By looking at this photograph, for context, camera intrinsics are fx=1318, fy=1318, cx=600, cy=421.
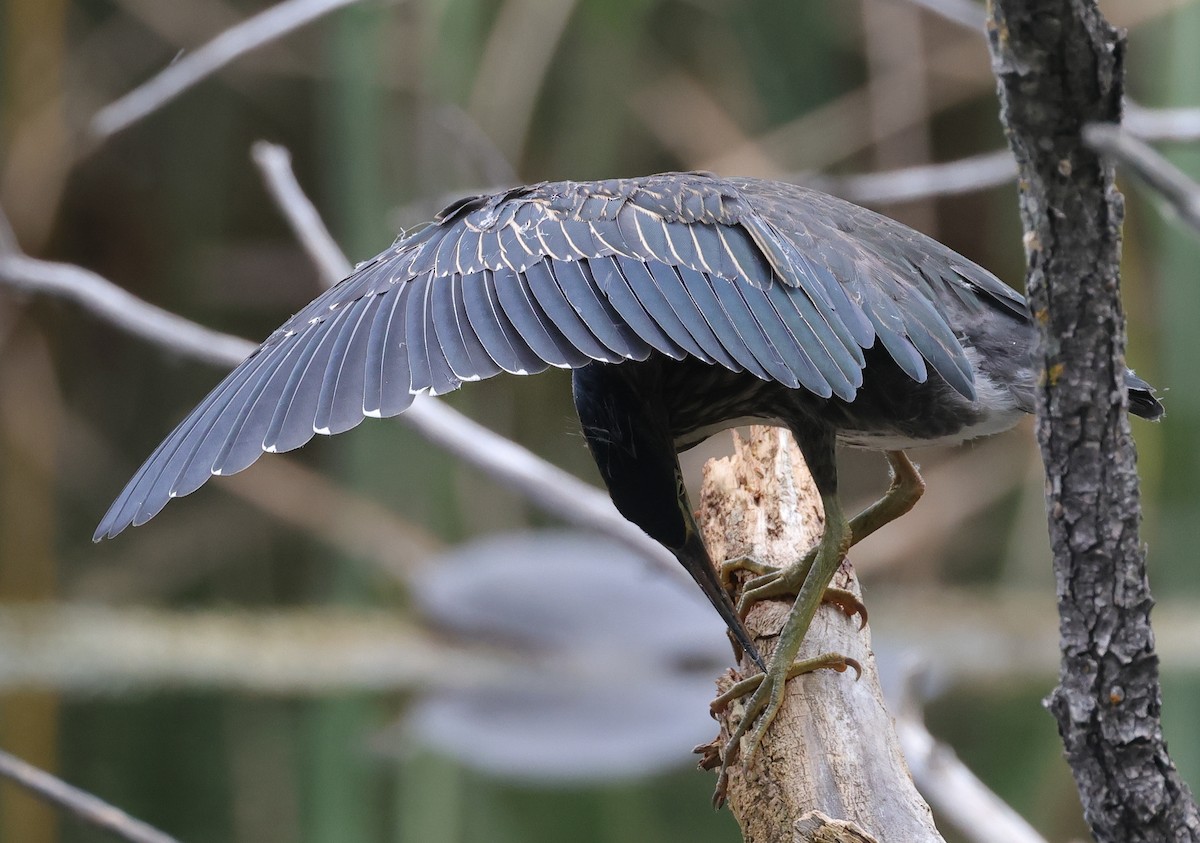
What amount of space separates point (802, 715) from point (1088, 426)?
2.37 feet

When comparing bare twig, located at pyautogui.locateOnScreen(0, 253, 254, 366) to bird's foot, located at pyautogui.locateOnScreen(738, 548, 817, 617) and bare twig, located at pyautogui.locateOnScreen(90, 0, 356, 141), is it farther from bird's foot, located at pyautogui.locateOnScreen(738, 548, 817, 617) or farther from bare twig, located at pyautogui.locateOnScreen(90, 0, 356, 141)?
bird's foot, located at pyautogui.locateOnScreen(738, 548, 817, 617)

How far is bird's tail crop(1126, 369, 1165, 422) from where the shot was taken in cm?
169

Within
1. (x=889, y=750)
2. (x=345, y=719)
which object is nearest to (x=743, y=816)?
(x=889, y=750)

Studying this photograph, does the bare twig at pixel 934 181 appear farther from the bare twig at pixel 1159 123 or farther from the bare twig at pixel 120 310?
the bare twig at pixel 120 310

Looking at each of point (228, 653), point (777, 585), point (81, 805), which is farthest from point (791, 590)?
point (228, 653)

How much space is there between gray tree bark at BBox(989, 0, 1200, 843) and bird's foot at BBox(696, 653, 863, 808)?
1.88ft

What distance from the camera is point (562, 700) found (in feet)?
15.3

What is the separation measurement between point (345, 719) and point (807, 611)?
278 cm

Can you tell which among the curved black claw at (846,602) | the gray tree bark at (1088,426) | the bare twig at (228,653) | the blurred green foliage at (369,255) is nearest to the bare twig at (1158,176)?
the gray tree bark at (1088,426)

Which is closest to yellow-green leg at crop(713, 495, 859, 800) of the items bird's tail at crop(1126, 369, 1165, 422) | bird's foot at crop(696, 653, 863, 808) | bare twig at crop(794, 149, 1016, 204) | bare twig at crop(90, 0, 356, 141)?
bird's foot at crop(696, 653, 863, 808)

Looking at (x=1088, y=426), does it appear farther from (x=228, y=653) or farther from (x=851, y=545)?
(x=228, y=653)

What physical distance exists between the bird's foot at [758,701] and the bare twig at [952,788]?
31cm

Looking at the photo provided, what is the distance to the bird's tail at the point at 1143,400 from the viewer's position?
A: 1.69 m

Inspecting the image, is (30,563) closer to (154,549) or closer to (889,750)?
(154,549)
